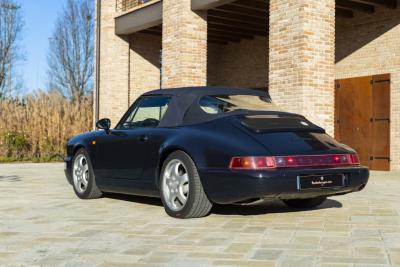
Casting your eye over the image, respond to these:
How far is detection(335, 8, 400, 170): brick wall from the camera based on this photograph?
14906 mm

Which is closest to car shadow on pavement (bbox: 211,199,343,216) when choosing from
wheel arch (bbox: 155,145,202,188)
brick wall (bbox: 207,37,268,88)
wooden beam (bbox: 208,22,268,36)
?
wheel arch (bbox: 155,145,202,188)

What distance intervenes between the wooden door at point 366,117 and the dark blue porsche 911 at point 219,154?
8.95 metres

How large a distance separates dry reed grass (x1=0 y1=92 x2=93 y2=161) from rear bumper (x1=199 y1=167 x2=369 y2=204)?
15.3m

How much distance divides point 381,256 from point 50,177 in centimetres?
937

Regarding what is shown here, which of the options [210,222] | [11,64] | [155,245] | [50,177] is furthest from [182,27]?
[11,64]

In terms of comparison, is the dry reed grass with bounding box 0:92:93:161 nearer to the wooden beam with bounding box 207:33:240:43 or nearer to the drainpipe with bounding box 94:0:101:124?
the drainpipe with bounding box 94:0:101:124

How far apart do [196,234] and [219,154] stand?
2.83ft

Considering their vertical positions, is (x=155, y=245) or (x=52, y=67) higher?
(x=52, y=67)

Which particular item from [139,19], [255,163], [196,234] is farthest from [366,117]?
[196,234]

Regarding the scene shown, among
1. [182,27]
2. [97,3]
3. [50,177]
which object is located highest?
[97,3]

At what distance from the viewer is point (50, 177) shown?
40.9 feet

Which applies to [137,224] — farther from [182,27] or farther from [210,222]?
[182,27]

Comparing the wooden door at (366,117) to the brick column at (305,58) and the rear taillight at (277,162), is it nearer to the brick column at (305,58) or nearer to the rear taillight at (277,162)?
the brick column at (305,58)

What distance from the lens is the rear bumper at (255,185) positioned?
5.38 m
